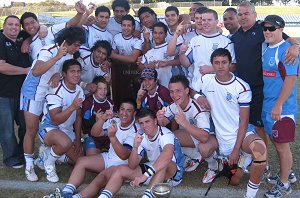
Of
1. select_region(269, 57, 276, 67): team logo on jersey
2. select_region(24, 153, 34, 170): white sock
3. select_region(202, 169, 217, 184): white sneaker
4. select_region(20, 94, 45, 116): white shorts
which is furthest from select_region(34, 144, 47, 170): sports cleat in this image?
select_region(269, 57, 276, 67): team logo on jersey

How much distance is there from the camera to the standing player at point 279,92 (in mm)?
4008

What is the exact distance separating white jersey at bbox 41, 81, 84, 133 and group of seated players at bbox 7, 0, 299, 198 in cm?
1

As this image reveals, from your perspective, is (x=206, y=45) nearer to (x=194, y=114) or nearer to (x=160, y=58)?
(x=160, y=58)

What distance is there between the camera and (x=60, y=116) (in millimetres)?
4609

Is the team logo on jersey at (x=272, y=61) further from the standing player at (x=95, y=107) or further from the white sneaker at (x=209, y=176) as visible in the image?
the standing player at (x=95, y=107)

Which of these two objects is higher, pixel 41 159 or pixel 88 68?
pixel 88 68

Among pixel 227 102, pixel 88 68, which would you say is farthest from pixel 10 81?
pixel 227 102

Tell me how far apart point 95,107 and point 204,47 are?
1713 mm

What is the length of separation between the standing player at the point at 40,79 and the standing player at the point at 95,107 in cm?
57

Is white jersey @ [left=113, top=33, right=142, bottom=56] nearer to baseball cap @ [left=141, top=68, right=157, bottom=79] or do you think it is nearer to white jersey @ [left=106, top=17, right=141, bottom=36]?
white jersey @ [left=106, top=17, right=141, bottom=36]

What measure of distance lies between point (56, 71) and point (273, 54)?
106 inches

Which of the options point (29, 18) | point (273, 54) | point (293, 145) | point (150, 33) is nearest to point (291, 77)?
point (273, 54)

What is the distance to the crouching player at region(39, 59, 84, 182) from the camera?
4652mm

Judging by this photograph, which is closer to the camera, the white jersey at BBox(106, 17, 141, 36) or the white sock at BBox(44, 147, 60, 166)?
the white sock at BBox(44, 147, 60, 166)
